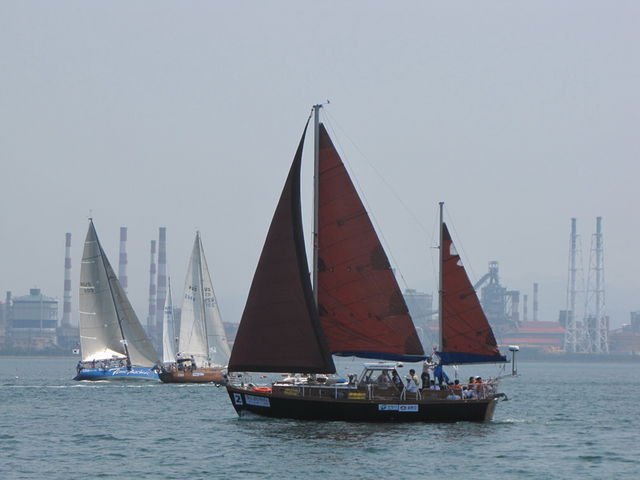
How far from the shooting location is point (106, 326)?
96688 millimetres

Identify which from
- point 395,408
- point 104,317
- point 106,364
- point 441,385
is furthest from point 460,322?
point 106,364

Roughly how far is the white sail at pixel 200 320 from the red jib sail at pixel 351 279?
173 ft

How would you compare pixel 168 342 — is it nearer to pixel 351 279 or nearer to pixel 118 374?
pixel 118 374

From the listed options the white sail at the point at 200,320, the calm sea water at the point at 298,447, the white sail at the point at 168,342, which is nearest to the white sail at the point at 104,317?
the white sail at the point at 200,320

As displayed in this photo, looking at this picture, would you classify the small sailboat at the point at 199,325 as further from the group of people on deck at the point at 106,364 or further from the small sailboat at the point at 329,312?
the small sailboat at the point at 329,312

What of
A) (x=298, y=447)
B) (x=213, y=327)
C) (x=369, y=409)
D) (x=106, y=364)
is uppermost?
(x=213, y=327)

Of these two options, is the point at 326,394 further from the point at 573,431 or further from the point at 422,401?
the point at 573,431

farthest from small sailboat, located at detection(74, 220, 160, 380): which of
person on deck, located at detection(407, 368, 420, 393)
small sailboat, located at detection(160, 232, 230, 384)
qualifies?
person on deck, located at detection(407, 368, 420, 393)

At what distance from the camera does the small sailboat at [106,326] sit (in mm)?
96250

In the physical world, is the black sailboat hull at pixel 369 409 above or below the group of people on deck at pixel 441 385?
below

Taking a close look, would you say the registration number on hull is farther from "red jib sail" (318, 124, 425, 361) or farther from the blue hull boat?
the blue hull boat

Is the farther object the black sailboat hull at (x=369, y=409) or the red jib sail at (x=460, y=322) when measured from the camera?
the red jib sail at (x=460, y=322)

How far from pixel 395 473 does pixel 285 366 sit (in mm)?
11133

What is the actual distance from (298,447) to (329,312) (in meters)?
7.69
